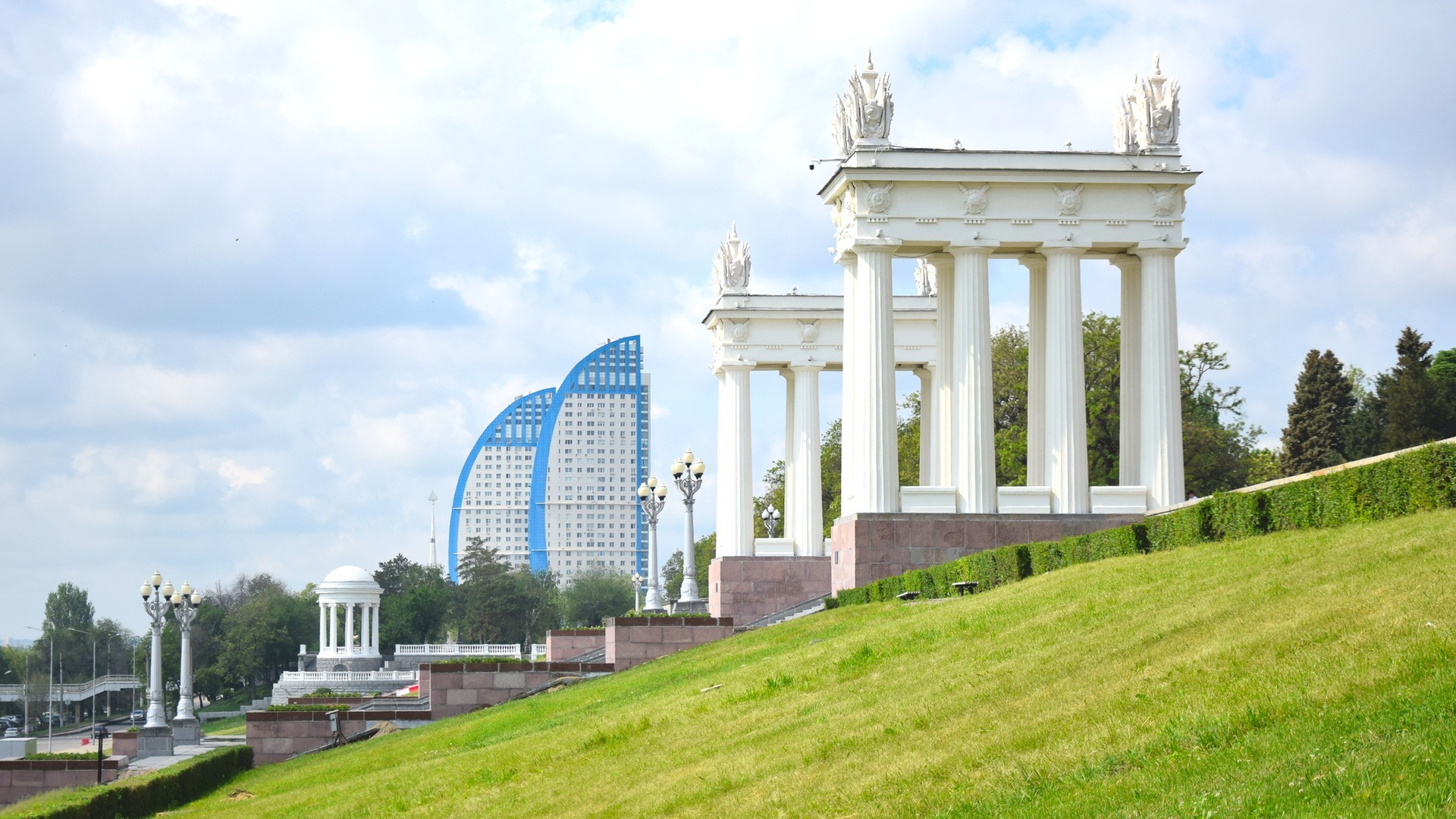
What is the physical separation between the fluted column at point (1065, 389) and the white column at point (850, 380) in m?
5.08

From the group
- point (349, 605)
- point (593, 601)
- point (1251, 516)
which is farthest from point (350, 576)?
point (1251, 516)

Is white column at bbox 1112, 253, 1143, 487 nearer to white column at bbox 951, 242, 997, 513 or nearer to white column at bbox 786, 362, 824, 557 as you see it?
white column at bbox 951, 242, 997, 513

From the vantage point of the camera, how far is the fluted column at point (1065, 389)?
40.9 metres

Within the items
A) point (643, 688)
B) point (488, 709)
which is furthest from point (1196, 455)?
point (643, 688)

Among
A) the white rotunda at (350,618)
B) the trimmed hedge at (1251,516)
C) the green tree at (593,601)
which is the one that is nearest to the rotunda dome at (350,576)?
the white rotunda at (350,618)

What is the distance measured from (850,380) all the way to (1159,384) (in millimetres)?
8122

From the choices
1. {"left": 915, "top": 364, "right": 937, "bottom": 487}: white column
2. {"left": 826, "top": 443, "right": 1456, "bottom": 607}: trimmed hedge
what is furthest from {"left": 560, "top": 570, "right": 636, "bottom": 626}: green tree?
{"left": 826, "top": 443, "right": 1456, "bottom": 607}: trimmed hedge

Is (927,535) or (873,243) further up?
(873,243)

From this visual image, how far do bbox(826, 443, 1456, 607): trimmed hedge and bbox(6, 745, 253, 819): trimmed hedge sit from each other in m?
14.7

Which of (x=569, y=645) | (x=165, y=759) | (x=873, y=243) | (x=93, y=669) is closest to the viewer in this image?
(x=873, y=243)

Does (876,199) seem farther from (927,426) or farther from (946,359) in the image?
(927,426)

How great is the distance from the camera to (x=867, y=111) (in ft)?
136

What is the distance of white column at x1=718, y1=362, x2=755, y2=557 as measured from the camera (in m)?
55.5

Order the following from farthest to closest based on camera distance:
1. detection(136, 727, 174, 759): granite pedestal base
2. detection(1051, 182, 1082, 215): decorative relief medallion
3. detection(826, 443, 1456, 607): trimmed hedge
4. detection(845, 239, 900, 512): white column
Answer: detection(136, 727, 174, 759): granite pedestal base, detection(1051, 182, 1082, 215): decorative relief medallion, detection(845, 239, 900, 512): white column, detection(826, 443, 1456, 607): trimmed hedge
